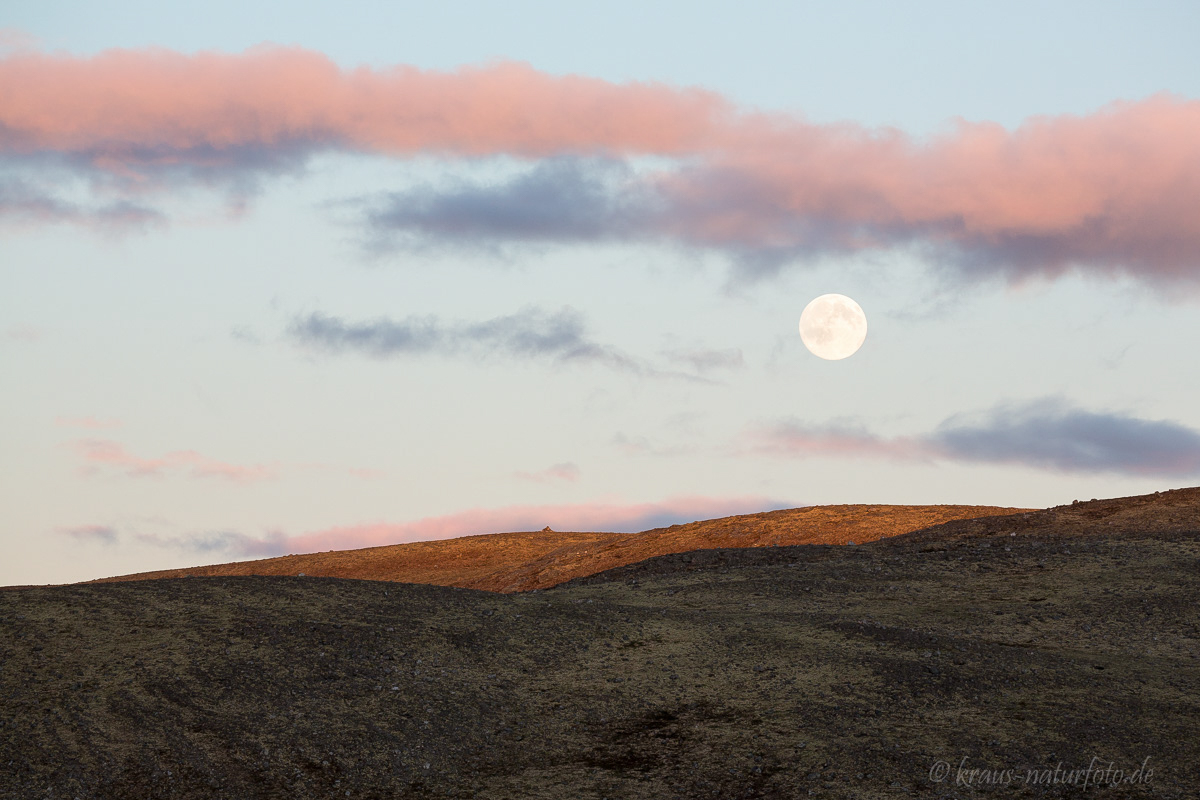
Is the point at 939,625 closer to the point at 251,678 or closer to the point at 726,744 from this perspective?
the point at 726,744

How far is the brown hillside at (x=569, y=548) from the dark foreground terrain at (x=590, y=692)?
1310cm

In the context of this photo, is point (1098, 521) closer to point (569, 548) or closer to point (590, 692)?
point (569, 548)

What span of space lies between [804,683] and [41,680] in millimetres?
10336

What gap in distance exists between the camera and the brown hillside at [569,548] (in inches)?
1346

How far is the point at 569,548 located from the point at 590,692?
22.3 m

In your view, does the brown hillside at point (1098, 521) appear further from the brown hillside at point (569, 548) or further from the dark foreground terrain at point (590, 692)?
the dark foreground terrain at point (590, 692)

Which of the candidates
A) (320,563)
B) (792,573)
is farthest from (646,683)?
(320,563)

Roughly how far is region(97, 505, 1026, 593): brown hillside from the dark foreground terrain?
516 inches

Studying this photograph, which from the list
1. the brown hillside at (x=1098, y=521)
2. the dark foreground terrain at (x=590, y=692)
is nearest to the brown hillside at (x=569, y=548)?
the brown hillside at (x=1098, y=521)

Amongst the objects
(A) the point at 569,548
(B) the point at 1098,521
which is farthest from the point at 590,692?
(A) the point at 569,548

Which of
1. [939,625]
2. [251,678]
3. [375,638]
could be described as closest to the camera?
[251,678]

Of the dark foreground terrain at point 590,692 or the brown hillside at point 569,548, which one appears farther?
the brown hillside at point 569,548

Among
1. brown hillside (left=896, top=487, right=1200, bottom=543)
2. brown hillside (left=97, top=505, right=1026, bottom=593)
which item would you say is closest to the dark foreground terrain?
brown hillside (left=896, top=487, right=1200, bottom=543)

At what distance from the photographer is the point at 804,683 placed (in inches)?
603
